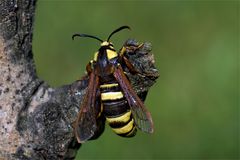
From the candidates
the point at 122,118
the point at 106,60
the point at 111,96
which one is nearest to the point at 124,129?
the point at 122,118


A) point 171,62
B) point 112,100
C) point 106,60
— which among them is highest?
point 106,60

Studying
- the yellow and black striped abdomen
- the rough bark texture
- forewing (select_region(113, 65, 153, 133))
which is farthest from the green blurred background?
the rough bark texture

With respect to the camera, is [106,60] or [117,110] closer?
[117,110]

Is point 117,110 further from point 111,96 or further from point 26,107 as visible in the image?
point 26,107

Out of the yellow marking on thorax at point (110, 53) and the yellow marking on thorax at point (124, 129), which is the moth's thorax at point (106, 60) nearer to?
the yellow marking on thorax at point (110, 53)

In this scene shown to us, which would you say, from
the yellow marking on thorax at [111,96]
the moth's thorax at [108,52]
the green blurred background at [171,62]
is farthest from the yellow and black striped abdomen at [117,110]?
the green blurred background at [171,62]

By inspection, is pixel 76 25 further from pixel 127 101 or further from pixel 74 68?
pixel 127 101

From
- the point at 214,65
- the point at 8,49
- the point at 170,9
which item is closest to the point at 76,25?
the point at 170,9

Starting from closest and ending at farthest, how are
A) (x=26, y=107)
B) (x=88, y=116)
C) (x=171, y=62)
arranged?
(x=26, y=107), (x=88, y=116), (x=171, y=62)
